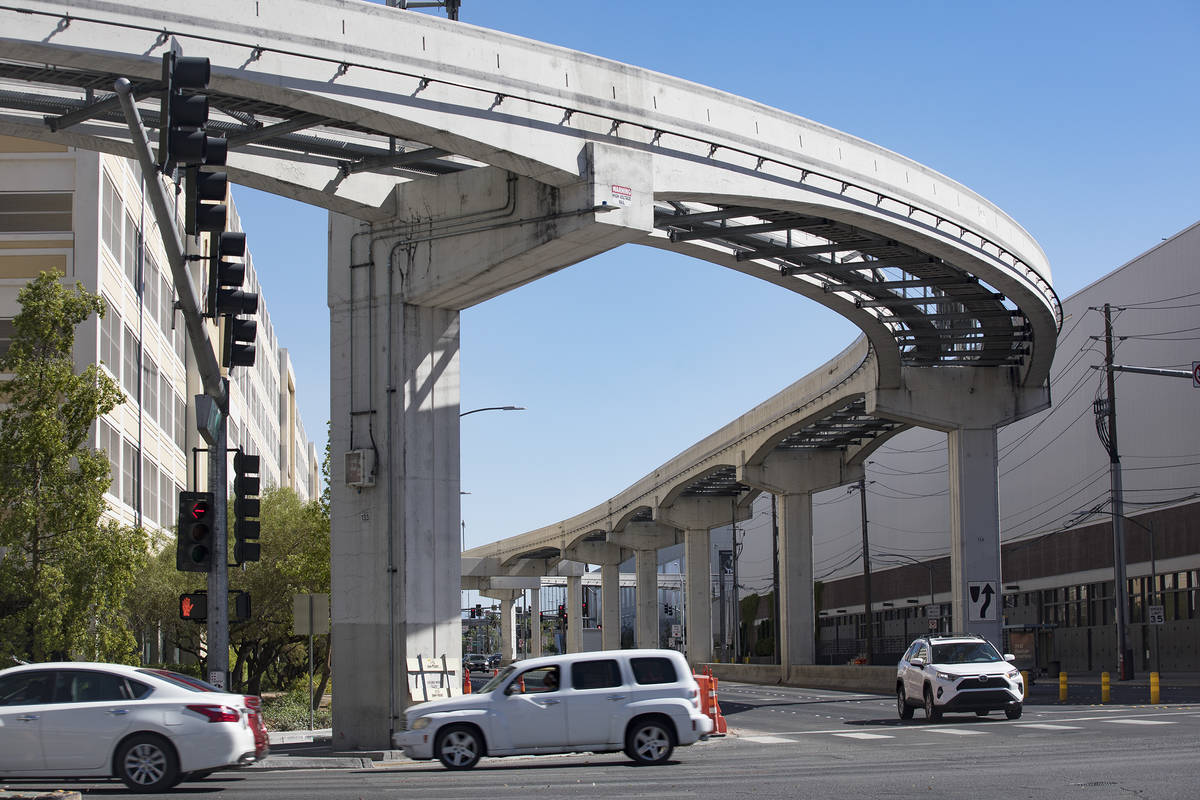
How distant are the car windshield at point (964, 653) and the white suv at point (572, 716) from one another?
33.3 feet

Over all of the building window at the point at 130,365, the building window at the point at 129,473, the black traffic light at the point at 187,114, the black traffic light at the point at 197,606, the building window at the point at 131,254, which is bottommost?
the black traffic light at the point at 197,606

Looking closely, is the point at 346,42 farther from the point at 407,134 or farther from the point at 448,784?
the point at 448,784

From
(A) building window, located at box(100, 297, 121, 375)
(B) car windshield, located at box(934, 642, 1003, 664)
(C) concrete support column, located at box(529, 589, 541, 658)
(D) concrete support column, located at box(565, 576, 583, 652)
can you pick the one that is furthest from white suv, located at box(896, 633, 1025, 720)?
(C) concrete support column, located at box(529, 589, 541, 658)

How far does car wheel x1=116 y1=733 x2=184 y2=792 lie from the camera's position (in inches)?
576

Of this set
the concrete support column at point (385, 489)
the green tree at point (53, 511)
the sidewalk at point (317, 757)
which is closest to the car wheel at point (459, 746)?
the sidewalk at point (317, 757)

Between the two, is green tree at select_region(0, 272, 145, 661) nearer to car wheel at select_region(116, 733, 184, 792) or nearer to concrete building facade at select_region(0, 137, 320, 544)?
concrete building facade at select_region(0, 137, 320, 544)

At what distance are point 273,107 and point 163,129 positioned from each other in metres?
7.43

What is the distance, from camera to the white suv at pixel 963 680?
2586 centimetres

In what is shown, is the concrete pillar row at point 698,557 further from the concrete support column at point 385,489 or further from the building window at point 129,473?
the concrete support column at point 385,489

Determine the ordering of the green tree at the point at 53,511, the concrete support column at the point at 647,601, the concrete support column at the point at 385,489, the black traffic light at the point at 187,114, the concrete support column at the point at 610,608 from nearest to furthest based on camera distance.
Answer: the black traffic light at the point at 187,114, the concrete support column at the point at 385,489, the green tree at the point at 53,511, the concrete support column at the point at 647,601, the concrete support column at the point at 610,608

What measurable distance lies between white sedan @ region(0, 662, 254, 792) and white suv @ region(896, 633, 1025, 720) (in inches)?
597

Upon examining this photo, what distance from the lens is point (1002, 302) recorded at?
37250mm

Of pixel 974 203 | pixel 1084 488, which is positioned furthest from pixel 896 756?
pixel 1084 488

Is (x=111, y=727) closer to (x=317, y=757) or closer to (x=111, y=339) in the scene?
(x=317, y=757)
